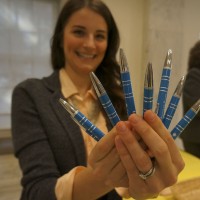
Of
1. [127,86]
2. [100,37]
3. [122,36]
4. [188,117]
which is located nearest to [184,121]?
[188,117]

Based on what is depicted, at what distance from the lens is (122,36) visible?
2459 millimetres

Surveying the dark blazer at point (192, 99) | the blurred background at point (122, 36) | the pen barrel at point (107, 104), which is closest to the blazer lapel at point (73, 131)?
the pen barrel at point (107, 104)

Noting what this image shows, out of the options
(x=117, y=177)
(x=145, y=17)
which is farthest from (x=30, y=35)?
(x=117, y=177)

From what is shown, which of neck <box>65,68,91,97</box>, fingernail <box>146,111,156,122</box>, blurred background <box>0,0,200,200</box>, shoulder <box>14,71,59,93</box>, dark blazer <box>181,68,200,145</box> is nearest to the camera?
fingernail <box>146,111,156,122</box>

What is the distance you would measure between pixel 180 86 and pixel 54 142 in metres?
0.44

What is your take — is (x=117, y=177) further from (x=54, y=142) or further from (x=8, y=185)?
(x=8, y=185)

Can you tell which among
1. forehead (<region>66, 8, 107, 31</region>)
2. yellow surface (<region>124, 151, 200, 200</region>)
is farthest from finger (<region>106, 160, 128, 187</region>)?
forehead (<region>66, 8, 107, 31</region>)

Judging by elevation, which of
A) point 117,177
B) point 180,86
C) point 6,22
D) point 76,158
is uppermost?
point 6,22

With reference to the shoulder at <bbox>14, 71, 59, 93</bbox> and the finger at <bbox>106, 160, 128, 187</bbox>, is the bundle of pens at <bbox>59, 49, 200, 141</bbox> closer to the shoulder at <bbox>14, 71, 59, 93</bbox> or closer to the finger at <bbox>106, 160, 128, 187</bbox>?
the finger at <bbox>106, 160, 128, 187</bbox>

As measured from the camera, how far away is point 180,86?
1.18ft

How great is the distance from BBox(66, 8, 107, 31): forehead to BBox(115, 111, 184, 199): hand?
511 millimetres

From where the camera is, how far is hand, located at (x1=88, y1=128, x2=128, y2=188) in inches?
14.1

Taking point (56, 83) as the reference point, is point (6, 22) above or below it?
above

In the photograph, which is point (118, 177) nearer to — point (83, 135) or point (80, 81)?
point (83, 135)
